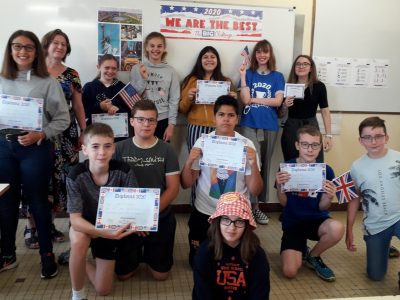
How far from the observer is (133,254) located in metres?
2.38

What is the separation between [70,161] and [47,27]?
4.26 feet

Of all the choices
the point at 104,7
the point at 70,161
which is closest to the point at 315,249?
the point at 70,161

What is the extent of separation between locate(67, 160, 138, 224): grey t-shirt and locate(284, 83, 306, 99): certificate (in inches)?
68.8

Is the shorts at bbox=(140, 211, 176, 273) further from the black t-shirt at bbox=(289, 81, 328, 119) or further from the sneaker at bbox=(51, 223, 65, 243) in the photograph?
the black t-shirt at bbox=(289, 81, 328, 119)

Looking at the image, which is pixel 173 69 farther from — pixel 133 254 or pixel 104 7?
pixel 133 254

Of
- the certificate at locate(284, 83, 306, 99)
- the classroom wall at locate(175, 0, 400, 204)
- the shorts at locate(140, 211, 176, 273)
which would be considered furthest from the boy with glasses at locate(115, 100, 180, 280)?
the certificate at locate(284, 83, 306, 99)

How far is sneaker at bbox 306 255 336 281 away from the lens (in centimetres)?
250

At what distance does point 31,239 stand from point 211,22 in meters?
2.46

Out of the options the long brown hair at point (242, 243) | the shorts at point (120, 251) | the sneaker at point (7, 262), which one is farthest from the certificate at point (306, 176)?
the sneaker at point (7, 262)

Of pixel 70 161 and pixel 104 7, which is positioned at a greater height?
pixel 104 7

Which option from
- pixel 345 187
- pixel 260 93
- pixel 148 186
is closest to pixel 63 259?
pixel 148 186

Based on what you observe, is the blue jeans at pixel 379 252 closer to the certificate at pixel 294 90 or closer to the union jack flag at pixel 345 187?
the union jack flag at pixel 345 187

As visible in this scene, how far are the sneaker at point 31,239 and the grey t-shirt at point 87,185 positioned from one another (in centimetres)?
96

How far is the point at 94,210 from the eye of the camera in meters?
2.16
